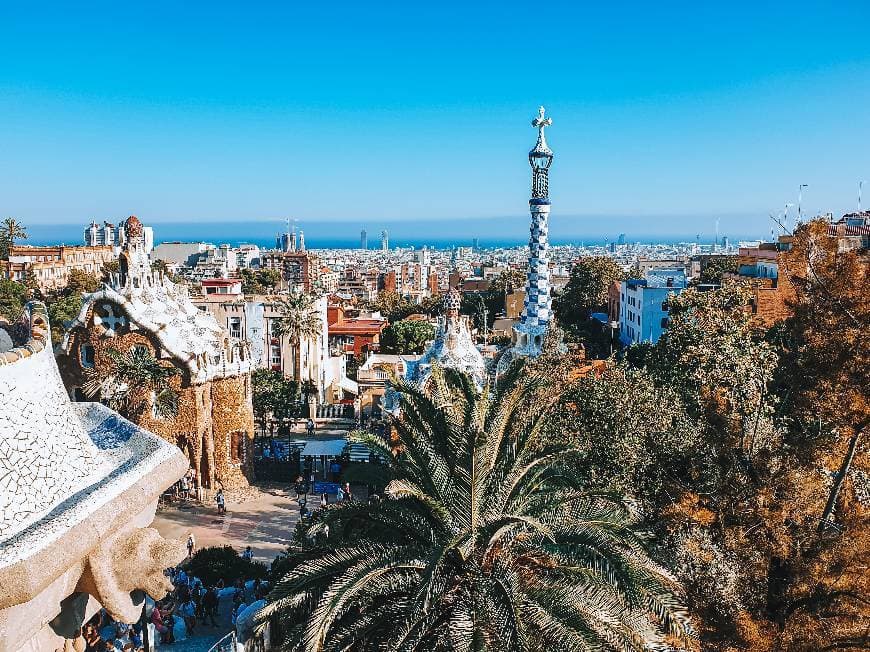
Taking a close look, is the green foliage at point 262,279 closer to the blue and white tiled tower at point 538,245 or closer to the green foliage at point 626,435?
the blue and white tiled tower at point 538,245

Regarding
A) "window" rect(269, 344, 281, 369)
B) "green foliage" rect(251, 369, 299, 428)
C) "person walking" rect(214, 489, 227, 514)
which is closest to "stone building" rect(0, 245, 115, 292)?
"window" rect(269, 344, 281, 369)

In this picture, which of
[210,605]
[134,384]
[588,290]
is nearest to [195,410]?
[134,384]

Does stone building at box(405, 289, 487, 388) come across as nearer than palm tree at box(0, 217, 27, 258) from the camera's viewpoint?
Yes

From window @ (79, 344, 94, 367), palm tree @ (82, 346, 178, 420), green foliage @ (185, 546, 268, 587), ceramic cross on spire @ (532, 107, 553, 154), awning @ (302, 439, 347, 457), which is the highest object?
ceramic cross on spire @ (532, 107, 553, 154)

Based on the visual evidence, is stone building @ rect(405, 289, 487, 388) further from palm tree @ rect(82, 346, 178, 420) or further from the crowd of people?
the crowd of people

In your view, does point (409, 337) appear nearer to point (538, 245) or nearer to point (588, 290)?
point (538, 245)

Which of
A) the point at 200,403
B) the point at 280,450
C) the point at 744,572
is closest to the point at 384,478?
the point at 744,572
